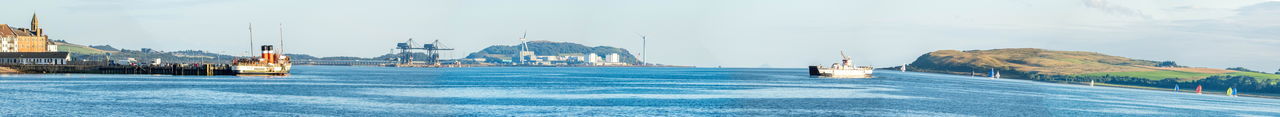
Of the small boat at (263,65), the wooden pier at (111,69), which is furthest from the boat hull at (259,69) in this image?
the wooden pier at (111,69)

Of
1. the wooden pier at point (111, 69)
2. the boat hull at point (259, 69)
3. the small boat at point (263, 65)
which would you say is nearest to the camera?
the boat hull at point (259, 69)

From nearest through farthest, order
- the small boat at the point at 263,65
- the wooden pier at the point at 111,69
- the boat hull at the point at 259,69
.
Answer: the boat hull at the point at 259,69 < the small boat at the point at 263,65 < the wooden pier at the point at 111,69

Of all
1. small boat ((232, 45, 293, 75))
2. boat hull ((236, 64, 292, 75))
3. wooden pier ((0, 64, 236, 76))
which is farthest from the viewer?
wooden pier ((0, 64, 236, 76))

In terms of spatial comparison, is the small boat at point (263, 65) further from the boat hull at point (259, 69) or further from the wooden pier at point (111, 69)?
the wooden pier at point (111, 69)

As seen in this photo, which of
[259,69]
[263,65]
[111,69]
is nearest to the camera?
[259,69]

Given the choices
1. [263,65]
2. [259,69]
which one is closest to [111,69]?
[263,65]

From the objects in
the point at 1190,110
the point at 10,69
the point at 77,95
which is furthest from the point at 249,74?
the point at 1190,110

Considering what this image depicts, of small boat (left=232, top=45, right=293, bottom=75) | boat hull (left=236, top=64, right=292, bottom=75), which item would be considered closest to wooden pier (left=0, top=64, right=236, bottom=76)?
small boat (left=232, top=45, right=293, bottom=75)

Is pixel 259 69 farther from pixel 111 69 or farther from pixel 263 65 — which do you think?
pixel 111 69

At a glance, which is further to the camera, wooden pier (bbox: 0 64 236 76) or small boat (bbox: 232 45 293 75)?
wooden pier (bbox: 0 64 236 76)

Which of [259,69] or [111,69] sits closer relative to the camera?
[259,69]

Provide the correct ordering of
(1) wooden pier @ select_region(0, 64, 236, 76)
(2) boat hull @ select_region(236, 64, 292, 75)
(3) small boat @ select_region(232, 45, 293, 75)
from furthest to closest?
(1) wooden pier @ select_region(0, 64, 236, 76), (3) small boat @ select_region(232, 45, 293, 75), (2) boat hull @ select_region(236, 64, 292, 75)

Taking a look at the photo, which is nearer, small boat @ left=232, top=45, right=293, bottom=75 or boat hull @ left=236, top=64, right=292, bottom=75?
boat hull @ left=236, top=64, right=292, bottom=75

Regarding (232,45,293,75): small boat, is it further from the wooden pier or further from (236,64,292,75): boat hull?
the wooden pier
